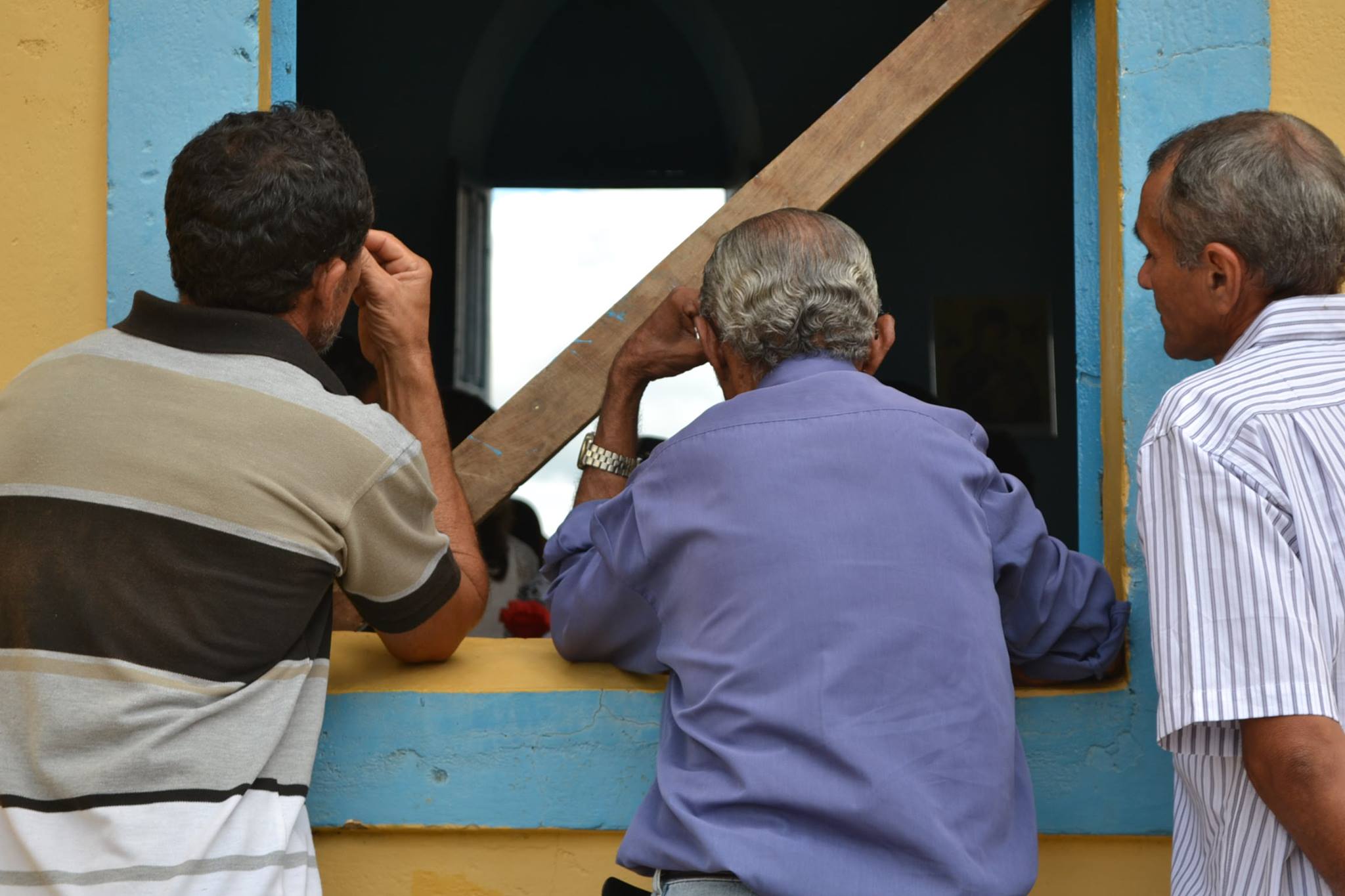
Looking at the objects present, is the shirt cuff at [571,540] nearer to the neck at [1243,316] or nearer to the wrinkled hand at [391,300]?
the wrinkled hand at [391,300]

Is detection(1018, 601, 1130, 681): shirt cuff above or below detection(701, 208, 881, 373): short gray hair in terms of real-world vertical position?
below

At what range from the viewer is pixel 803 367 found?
5.62ft

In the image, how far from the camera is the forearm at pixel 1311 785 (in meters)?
1.35

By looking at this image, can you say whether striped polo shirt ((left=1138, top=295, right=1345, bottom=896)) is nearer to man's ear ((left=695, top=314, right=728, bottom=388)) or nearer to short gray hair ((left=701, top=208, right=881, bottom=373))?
short gray hair ((left=701, top=208, right=881, bottom=373))

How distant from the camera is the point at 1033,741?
201cm

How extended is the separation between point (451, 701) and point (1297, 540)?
3.89 ft

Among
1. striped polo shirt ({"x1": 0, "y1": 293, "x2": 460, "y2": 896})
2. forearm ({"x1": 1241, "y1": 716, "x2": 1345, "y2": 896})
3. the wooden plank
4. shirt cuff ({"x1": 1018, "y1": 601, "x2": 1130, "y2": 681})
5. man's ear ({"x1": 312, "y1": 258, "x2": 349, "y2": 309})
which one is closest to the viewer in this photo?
forearm ({"x1": 1241, "y1": 716, "x2": 1345, "y2": 896})

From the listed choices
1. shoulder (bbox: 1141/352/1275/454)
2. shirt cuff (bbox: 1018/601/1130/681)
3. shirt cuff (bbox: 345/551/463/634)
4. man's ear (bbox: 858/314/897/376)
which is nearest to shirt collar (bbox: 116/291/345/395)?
shirt cuff (bbox: 345/551/463/634)

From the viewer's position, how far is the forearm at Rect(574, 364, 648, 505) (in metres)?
2.11

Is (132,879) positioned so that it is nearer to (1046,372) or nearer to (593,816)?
(593,816)

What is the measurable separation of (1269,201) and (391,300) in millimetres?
1200

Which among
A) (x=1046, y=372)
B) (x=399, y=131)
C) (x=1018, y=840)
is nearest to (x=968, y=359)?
(x=1046, y=372)

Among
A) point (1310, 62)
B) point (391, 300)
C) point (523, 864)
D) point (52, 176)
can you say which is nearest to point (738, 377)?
point (391, 300)

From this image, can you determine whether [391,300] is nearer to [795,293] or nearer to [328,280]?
[328,280]
